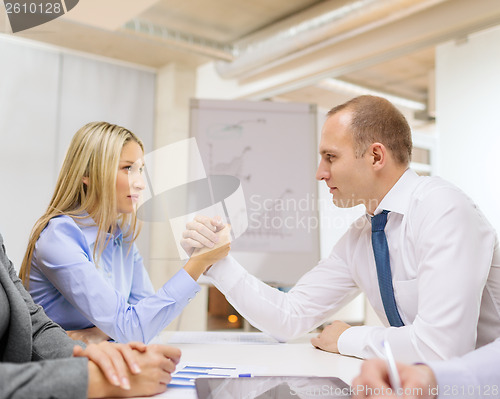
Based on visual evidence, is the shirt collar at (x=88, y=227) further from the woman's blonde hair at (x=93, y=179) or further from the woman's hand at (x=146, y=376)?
the woman's hand at (x=146, y=376)

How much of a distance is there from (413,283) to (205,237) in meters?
0.58

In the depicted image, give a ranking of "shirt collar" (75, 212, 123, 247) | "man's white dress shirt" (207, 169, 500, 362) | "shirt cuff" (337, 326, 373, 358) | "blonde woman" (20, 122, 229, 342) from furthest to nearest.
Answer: "shirt collar" (75, 212, 123, 247)
"blonde woman" (20, 122, 229, 342)
"shirt cuff" (337, 326, 373, 358)
"man's white dress shirt" (207, 169, 500, 362)

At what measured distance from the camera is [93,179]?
4.96 ft

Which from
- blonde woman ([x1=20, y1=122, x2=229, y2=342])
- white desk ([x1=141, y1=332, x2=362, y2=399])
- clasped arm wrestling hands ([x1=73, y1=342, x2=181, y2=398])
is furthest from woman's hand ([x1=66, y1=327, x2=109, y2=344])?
clasped arm wrestling hands ([x1=73, y1=342, x2=181, y2=398])

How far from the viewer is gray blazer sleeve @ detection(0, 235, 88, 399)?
2.34 ft

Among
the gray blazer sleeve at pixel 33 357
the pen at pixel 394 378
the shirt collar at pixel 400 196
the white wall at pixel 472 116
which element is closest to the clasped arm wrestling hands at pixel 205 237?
the shirt collar at pixel 400 196

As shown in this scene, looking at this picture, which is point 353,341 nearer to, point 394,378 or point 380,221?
point 380,221

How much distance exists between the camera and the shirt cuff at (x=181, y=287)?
140 centimetres

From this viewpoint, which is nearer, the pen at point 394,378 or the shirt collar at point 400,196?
the pen at point 394,378

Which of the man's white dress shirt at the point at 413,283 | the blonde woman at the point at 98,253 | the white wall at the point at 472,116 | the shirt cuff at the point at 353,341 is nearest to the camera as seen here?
the man's white dress shirt at the point at 413,283

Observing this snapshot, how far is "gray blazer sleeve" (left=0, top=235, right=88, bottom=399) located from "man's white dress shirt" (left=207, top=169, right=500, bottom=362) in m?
0.58

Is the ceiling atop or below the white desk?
atop

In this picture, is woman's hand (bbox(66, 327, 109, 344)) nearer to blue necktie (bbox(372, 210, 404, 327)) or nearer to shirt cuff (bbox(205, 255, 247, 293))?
shirt cuff (bbox(205, 255, 247, 293))

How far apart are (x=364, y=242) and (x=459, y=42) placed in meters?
2.18
